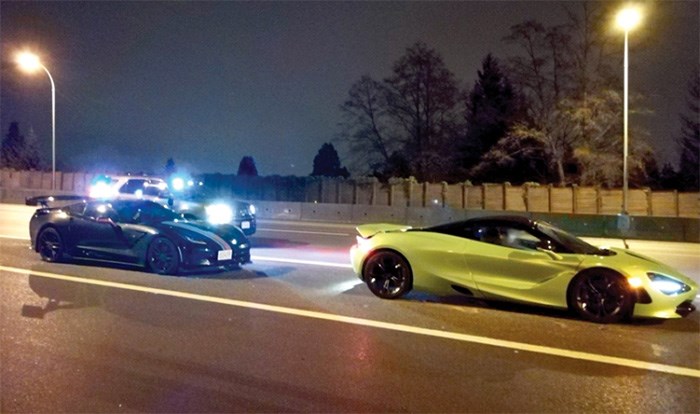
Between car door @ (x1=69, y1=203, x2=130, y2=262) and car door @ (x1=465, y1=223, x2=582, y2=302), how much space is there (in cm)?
594

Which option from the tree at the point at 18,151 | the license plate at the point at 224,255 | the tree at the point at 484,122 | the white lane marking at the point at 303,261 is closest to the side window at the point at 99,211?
the license plate at the point at 224,255

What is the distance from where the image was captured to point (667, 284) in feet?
25.4

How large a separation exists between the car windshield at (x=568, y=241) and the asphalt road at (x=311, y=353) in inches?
33.2

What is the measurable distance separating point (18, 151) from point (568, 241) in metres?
86.8

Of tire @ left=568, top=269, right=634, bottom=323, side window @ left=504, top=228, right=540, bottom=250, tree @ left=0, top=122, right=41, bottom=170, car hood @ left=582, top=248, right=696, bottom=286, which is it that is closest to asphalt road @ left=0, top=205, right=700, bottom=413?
tire @ left=568, top=269, right=634, bottom=323

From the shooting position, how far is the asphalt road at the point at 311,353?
5.14 meters

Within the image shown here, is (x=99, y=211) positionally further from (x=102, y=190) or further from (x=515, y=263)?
(x=102, y=190)

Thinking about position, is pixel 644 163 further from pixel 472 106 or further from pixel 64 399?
pixel 64 399

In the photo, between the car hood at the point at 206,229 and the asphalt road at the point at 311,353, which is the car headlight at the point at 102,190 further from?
the asphalt road at the point at 311,353

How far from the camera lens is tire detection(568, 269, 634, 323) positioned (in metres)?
7.71

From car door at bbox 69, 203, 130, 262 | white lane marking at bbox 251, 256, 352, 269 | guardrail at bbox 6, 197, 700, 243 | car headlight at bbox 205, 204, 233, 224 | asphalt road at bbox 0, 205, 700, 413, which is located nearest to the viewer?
asphalt road at bbox 0, 205, 700, 413

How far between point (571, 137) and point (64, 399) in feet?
116

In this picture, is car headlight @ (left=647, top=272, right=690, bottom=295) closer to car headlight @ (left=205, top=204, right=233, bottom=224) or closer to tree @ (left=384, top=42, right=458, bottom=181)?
car headlight @ (left=205, top=204, right=233, bottom=224)

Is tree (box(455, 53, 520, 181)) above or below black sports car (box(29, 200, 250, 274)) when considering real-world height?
above
